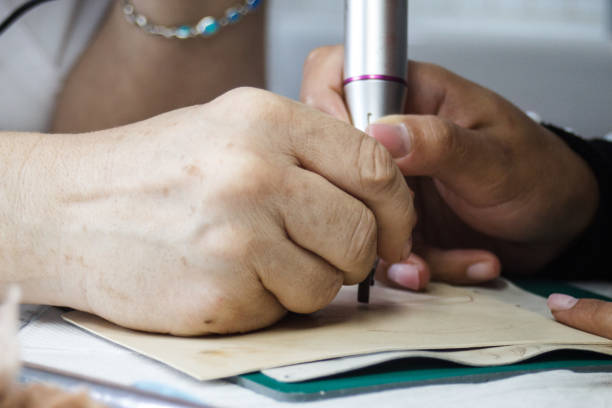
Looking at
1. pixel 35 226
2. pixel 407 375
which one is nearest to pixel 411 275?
pixel 407 375

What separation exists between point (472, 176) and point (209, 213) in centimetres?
34

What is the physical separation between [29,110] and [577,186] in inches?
32.0

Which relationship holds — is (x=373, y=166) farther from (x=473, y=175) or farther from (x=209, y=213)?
(x=473, y=175)

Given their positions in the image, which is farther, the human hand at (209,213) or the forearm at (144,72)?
the forearm at (144,72)

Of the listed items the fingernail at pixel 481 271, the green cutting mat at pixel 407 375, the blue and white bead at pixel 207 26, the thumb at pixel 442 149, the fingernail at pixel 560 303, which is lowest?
the fingernail at pixel 481 271

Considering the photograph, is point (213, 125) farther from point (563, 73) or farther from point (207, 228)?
point (563, 73)

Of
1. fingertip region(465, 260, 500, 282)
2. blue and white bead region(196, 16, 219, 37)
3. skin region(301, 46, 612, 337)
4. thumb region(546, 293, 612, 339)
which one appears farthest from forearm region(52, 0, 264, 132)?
thumb region(546, 293, 612, 339)

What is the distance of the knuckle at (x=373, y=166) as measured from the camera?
0.39 meters

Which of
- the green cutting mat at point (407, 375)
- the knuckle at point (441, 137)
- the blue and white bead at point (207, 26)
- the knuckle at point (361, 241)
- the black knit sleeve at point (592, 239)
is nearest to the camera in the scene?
the green cutting mat at point (407, 375)

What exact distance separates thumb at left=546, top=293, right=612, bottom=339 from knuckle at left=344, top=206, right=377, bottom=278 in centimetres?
17

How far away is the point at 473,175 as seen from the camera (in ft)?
1.95

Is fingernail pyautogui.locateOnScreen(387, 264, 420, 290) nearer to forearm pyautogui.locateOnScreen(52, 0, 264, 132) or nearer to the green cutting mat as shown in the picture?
the green cutting mat

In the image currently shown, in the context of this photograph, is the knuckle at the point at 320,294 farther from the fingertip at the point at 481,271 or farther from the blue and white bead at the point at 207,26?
the blue and white bead at the point at 207,26

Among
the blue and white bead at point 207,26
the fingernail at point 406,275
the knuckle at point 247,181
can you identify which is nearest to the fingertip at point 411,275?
the fingernail at point 406,275
